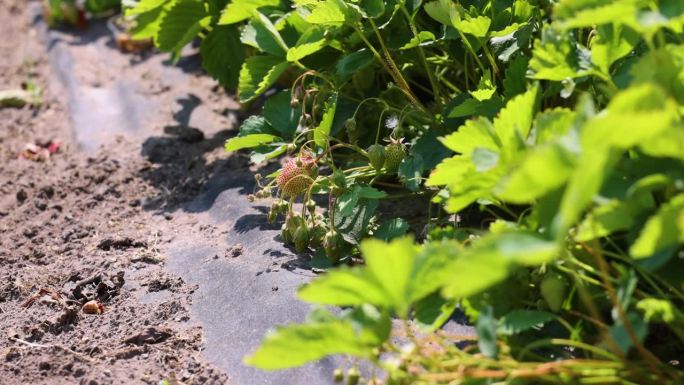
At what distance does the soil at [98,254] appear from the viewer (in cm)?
175

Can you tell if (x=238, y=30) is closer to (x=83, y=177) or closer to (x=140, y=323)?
(x=83, y=177)

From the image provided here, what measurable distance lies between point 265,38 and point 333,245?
605mm

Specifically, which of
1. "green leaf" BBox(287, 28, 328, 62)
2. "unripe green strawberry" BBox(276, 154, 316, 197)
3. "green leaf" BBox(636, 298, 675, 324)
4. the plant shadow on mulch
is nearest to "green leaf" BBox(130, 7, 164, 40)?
the plant shadow on mulch

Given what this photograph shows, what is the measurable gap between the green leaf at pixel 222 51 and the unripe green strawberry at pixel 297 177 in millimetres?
924

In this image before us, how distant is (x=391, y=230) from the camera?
6.02ft

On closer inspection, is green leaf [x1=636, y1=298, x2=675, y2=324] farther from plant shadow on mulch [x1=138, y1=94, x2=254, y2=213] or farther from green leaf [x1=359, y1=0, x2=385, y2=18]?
plant shadow on mulch [x1=138, y1=94, x2=254, y2=213]

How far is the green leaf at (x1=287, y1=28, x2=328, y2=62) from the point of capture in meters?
2.01

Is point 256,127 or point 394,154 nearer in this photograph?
point 394,154

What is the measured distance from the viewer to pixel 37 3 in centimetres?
513

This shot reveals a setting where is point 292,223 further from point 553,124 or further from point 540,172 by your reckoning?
point 540,172

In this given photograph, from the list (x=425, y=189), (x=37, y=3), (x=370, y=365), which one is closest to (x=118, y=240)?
(x=425, y=189)

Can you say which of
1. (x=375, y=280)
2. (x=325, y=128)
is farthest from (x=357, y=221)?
(x=375, y=280)

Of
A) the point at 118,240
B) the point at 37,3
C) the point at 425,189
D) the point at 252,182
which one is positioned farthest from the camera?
the point at 37,3

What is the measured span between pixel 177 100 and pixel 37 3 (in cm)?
227
